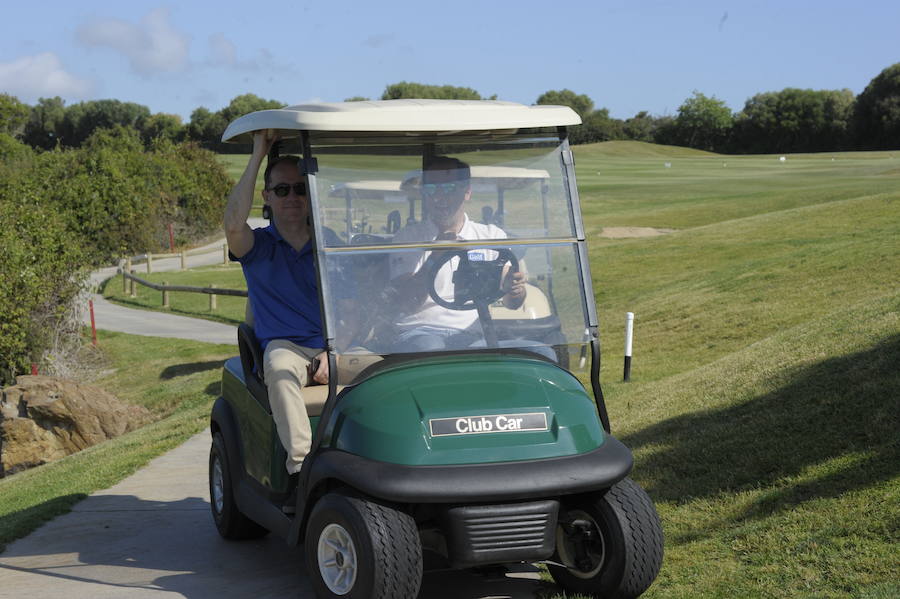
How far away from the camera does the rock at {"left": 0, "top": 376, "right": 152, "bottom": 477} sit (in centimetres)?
1271

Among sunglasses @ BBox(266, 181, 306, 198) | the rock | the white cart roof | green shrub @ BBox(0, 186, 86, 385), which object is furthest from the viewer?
green shrub @ BBox(0, 186, 86, 385)

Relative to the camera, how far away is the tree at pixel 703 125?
88.9 m

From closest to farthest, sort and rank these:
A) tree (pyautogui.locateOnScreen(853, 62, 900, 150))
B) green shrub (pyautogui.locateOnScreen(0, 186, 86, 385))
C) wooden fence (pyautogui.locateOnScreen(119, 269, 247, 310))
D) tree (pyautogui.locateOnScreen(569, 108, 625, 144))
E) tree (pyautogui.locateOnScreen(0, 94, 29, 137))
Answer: green shrub (pyautogui.locateOnScreen(0, 186, 86, 385))
wooden fence (pyautogui.locateOnScreen(119, 269, 247, 310))
tree (pyautogui.locateOnScreen(853, 62, 900, 150))
tree (pyautogui.locateOnScreen(0, 94, 29, 137))
tree (pyautogui.locateOnScreen(569, 108, 625, 144))

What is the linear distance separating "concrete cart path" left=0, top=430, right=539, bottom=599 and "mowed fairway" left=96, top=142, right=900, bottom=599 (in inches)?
40.8

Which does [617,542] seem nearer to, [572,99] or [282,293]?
[282,293]

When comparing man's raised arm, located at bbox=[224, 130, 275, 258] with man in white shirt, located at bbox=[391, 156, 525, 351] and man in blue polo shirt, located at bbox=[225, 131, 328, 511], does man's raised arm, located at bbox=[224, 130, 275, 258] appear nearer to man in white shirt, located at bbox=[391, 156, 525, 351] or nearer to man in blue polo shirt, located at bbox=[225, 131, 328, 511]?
man in blue polo shirt, located at bbox=[225, 131, 328, 511]

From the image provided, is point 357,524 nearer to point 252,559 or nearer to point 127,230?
point 252,559

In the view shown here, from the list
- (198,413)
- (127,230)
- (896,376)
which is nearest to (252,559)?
(896,376)

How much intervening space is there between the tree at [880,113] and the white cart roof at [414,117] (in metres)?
71.4

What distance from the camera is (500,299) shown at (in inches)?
176

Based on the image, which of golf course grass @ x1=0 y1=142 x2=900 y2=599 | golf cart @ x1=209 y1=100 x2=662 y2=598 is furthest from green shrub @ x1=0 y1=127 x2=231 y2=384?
golf cart @ x1=209 y1=100 x2=662 y2=598

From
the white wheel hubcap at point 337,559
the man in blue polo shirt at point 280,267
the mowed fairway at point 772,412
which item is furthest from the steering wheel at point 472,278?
the mowed fairway at point 772,412

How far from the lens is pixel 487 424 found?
386 centimetres

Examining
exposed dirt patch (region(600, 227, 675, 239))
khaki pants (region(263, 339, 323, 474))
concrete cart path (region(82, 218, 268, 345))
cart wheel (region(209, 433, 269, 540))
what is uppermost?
khaki pants (region(263, 339, 323, 474))
